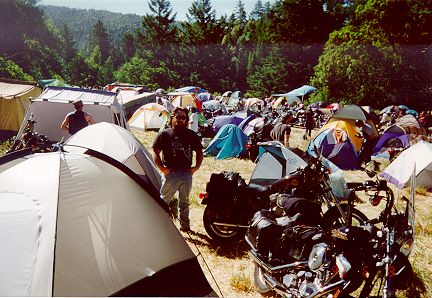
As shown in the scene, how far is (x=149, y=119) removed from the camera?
13.1 meters

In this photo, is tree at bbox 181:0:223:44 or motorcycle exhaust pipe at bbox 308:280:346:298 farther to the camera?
tree at bbox 181:0:223:44

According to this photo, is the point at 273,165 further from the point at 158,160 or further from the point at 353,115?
the point at 353,115

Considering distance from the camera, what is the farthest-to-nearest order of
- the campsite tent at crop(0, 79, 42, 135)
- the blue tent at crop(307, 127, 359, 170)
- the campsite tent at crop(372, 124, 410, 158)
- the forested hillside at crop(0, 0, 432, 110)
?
the forested hillside at crop(0, 0, 432, 110), the campsite tent at crop(0, 79, 42, 135), the campsite tent at crop(372, 124, 410, 158), the blue tent at crop(307, 127, 359, 170)

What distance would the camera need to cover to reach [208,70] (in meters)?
41.2

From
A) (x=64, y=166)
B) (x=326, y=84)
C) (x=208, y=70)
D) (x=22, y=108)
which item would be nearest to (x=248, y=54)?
(x=208, y=70)

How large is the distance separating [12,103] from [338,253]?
38.6ft

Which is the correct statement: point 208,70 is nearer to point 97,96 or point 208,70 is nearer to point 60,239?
point 97,96

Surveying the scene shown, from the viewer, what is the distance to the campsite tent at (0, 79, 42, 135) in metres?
10.0

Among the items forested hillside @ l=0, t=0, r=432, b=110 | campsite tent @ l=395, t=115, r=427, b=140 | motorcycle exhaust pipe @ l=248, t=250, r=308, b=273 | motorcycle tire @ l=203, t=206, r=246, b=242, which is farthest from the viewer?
forested hillside @ l=0, t=0, r=432, b=110

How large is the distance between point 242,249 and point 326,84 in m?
25.9

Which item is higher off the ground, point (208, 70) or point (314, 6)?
point (314, 6)

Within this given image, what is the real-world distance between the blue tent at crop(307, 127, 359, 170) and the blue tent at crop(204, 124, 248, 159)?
203 centimetres

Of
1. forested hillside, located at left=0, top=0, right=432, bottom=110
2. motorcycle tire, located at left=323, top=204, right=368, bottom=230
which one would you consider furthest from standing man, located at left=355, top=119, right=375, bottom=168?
forested hillside, located at left=0, top=0, right=432, bottom=110

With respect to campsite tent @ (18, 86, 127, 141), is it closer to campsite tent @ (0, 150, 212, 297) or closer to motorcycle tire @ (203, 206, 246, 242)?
motorcycle tire @ (203, 206, 246, 242)
